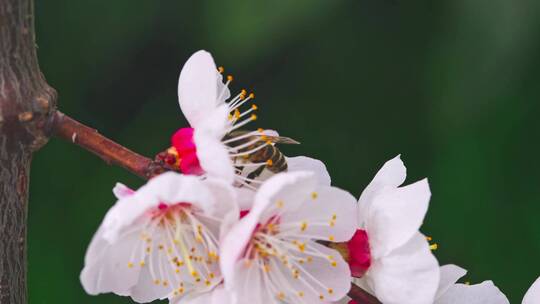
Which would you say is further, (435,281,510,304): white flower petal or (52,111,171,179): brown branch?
(435,281,510,304): white flower petal

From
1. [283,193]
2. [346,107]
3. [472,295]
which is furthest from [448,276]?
[346,107]

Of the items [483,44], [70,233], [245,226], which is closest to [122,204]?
[245,226]

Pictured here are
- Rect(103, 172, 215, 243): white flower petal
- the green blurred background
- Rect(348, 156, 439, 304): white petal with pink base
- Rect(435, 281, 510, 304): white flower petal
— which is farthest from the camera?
the green blurred background

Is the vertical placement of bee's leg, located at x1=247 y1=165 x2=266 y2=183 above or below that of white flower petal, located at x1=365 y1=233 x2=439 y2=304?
above

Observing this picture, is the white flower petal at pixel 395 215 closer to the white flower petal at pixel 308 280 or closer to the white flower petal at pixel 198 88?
the white flower petal at pixel 308 280

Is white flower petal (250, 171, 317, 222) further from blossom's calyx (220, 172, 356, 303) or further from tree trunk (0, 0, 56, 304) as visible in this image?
tree trunk (0, 0, 56, 304)

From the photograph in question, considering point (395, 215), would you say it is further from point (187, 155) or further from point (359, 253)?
point (187, 155)

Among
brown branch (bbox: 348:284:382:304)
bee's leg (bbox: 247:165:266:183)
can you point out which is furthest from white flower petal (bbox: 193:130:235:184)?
brown branch (bbox: 348:284:382:304)
